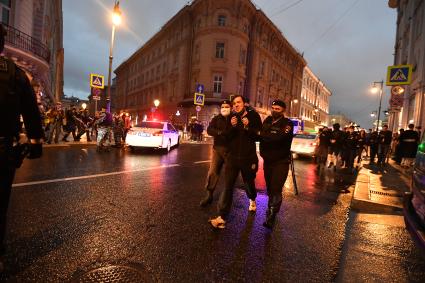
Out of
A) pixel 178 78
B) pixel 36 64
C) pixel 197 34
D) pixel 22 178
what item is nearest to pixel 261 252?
pixel 22 178

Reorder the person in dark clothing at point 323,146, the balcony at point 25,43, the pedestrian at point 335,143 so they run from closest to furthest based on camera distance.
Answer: the pedestrian at point 335,143, the person in dark clothing at point 323,146, the balcony at point 25,43

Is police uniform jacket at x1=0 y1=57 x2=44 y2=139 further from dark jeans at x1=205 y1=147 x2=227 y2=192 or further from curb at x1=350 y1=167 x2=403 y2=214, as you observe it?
curb at x1=350 y1=167 x2=403 y2=214

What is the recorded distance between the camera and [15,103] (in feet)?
7.52

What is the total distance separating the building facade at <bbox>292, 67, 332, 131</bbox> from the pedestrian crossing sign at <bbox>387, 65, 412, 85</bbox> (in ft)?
147

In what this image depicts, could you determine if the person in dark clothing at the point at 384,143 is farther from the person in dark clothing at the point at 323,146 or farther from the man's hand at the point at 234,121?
the man's hand at the point at 234,121

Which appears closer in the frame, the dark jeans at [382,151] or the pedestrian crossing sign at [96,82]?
the dark jeans at [382,151]

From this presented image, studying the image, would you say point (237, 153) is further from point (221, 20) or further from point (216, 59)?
point (221, 20)

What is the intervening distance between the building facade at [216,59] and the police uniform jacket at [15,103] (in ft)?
87.5

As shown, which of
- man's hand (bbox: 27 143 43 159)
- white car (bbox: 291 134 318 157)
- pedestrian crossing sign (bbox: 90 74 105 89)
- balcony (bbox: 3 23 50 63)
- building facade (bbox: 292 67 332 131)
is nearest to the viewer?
man's hand (bbox: 27 143 43 159)

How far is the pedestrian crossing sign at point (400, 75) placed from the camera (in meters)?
9.79

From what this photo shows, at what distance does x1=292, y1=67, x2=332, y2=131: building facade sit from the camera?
59809 mm

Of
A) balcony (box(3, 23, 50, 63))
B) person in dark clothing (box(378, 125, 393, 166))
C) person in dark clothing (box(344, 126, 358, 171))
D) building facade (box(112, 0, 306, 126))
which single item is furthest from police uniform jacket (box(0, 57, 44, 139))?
building facade (box(112, 0, 306, 126))

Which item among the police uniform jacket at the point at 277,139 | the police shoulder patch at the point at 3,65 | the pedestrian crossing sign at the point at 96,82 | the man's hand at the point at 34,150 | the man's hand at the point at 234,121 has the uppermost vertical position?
the pedestrian crossing sign at the point at 96,82

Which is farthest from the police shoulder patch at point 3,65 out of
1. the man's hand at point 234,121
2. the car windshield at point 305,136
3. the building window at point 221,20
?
the building window at point 221,20
